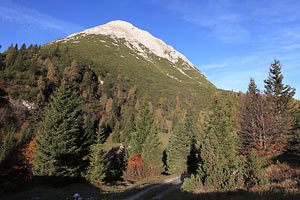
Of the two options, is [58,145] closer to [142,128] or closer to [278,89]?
[142,128]

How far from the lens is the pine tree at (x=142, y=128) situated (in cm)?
3447

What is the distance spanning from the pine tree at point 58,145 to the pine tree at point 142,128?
1274cm

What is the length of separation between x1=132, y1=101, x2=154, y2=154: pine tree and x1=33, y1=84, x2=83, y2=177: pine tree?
1274 cm

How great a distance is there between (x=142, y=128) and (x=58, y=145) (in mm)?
18131

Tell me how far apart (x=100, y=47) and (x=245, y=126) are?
161369 millimetres

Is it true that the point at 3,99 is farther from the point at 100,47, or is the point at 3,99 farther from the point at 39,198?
the point at 100,47

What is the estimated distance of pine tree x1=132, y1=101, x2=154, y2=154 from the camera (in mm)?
34469

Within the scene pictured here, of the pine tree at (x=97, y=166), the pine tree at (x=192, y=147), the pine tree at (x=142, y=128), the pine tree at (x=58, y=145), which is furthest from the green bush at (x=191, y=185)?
the pine tree at (x=142, y=128)

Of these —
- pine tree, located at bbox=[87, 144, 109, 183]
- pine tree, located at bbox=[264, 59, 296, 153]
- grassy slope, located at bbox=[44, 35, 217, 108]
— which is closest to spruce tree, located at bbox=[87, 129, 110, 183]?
pine tree, located at bbox=[87, 144, 109, 183]

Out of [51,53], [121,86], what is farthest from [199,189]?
[121,86]

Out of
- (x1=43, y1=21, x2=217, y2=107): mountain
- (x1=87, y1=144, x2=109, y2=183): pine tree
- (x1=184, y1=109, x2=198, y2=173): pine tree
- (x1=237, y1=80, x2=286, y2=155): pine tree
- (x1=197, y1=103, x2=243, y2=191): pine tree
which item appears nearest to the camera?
(x1=197, y1=103, x2=243, y2=191): pine tree

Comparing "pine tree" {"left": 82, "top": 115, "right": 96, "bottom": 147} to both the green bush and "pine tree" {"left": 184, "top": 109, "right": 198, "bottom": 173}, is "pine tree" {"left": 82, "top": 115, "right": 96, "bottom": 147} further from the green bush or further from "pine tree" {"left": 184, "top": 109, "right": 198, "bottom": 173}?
the green bush

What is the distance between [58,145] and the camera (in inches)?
850

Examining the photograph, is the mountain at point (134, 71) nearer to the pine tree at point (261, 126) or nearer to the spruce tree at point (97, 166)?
the spruce tree at point (97, 166)
